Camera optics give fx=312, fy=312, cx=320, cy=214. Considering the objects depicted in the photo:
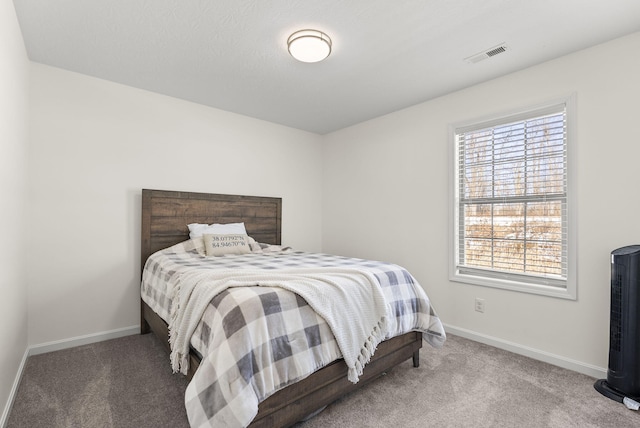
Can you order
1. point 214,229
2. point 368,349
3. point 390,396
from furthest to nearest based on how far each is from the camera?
1. point 214,229
2. point 390,396
3. point 368,349

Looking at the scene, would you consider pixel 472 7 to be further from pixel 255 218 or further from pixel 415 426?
pixel 255 218

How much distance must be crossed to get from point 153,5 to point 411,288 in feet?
8.21

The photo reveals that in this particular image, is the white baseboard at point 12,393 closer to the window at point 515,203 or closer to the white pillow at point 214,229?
the white pillow at point 214,229

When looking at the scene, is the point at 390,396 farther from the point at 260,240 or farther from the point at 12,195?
the point at 12,195

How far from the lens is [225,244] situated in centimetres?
313

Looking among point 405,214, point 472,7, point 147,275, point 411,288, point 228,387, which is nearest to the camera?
point 228,387

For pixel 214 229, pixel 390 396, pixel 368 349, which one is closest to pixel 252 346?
pixel 368 349

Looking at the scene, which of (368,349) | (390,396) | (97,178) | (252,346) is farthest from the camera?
(97,178)

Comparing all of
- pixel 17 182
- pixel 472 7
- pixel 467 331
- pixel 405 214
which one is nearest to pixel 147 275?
pixel 17 182

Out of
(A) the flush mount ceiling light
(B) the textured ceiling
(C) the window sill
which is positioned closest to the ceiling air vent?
(B) the textured ceiling

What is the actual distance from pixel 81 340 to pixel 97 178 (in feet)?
4.72

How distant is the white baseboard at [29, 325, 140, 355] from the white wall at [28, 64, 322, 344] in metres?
0.04

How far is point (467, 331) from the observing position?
9.72ft

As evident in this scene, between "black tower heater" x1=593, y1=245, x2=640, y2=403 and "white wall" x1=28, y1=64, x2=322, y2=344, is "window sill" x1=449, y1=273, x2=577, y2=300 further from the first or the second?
"white wall" x1=28, y1=64, x2=322, y2=344
